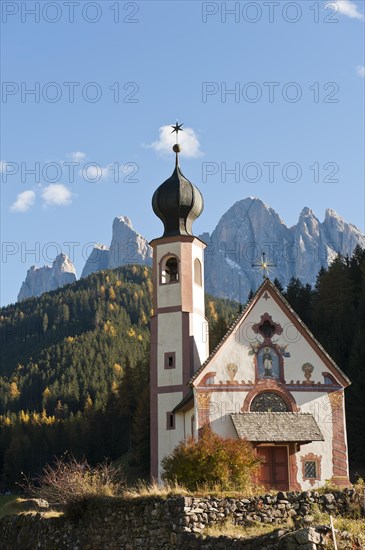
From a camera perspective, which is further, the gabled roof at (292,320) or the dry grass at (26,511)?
the gabled roof at (292,320)

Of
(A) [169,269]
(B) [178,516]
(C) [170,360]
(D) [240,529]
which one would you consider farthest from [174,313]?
(D) [240,529]

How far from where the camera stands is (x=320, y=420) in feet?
122

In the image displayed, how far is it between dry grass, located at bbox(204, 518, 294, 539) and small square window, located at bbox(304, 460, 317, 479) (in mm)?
17726

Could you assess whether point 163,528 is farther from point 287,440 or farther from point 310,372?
point 310,372

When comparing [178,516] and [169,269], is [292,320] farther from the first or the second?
[178,516]

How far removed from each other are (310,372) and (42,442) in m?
74.0

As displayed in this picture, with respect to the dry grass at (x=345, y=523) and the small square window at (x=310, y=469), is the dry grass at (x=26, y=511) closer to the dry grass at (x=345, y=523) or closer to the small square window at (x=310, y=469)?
the dry grass at (x=345, y=523)

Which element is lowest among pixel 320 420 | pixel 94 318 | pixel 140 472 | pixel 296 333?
pixel 140 472

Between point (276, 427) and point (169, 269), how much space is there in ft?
37.4

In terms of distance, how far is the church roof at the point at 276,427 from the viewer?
1388 inches

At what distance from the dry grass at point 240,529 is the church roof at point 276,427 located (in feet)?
51.9

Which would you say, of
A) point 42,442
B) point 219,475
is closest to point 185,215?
point 219,475

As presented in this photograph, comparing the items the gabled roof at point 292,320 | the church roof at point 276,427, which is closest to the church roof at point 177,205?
the gabled roof at point 292,320

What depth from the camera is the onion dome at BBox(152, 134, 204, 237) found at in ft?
145
